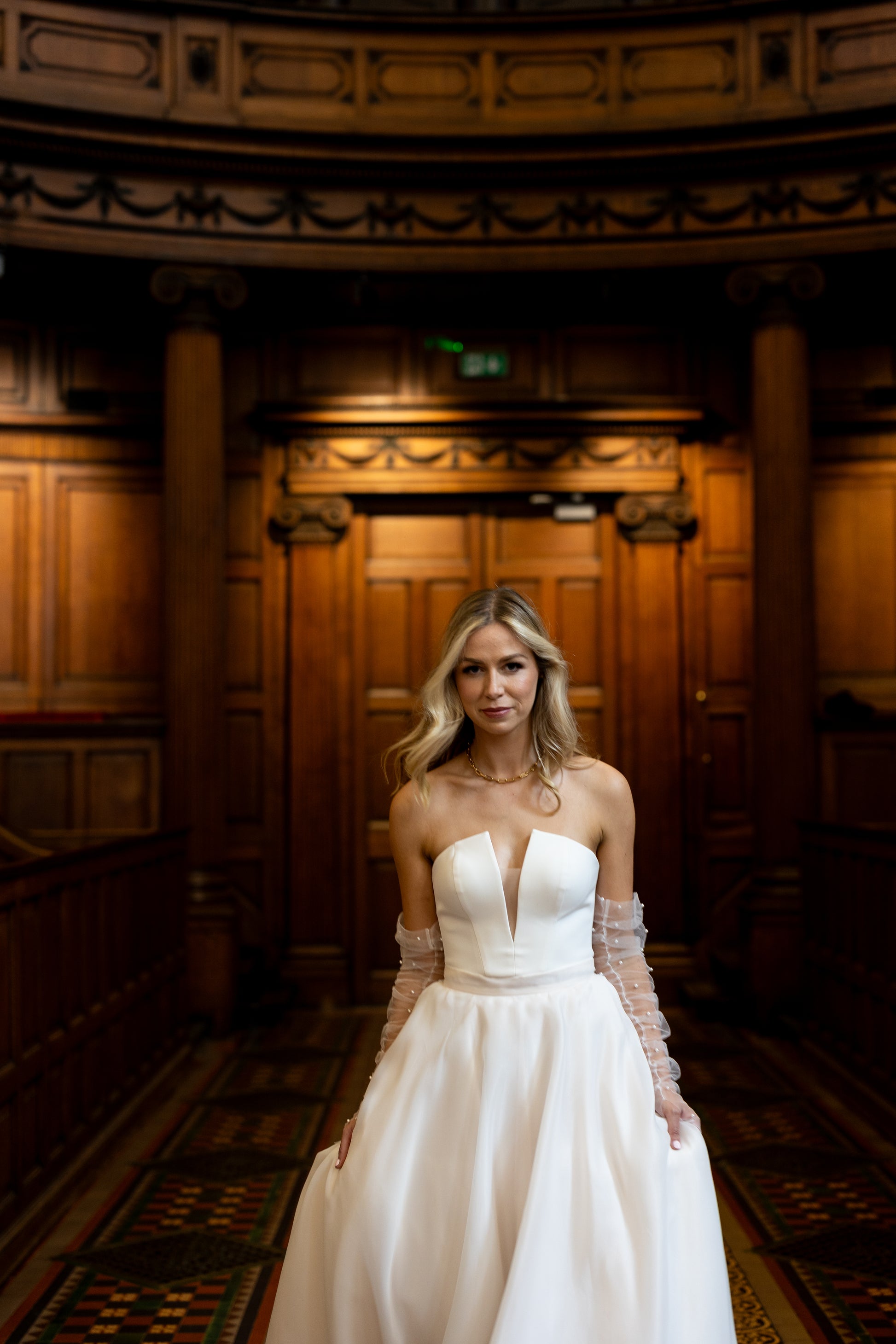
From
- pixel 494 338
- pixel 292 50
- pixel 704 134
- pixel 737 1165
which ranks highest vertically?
pixel 292 50

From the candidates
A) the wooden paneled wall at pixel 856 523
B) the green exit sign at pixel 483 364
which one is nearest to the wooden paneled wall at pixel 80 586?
the green exit sign at pixel 483 364

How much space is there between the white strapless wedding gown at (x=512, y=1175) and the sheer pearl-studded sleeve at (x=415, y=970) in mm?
49

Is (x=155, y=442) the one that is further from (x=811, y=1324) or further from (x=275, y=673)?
(x=811, y=1324)

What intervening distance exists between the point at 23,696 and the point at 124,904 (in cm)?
237

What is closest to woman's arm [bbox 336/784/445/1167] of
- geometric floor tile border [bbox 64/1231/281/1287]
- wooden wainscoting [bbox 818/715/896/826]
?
geometric floor tile border [bbox 64/1231/281/1287]

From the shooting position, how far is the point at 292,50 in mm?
6648

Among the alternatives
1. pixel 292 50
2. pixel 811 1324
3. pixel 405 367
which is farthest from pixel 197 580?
pixel 811 1324

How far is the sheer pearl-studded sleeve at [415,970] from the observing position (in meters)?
2.30

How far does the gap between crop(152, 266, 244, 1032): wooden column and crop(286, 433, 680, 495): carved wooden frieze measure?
0.79 meters

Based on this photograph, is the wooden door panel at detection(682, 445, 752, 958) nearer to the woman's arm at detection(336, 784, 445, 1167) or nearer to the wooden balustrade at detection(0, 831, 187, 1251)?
the wooden balustrade at detection(0, 831, 187, 1251)

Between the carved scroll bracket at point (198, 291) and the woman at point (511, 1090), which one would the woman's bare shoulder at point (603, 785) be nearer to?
the woman at point (511, 1090)

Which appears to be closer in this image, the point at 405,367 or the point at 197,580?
the point at 197,580

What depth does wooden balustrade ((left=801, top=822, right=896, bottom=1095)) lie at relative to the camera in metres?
5.04

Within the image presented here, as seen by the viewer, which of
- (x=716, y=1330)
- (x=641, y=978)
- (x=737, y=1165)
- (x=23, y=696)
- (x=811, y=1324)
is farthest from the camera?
(x=23, y=696)
